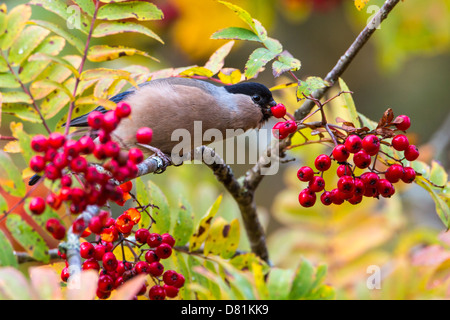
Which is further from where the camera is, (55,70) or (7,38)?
(55,70)

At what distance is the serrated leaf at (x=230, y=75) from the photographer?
78.5 inches

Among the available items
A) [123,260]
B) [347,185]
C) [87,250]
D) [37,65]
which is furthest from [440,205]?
[37,65]

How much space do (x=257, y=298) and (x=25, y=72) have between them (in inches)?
47.3

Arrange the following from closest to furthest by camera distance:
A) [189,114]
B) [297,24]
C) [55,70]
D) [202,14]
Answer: [55,70] < [189,114] < [202,14] < [297,24]

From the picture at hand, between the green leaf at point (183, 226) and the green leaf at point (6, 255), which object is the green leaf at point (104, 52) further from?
the green leaf at point (6, 255)

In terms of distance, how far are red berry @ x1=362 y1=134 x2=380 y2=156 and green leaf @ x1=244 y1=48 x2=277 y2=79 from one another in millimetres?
412

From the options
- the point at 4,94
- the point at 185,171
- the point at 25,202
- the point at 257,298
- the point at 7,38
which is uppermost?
the point at 7,38

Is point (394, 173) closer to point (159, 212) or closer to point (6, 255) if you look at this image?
point (159, 212)

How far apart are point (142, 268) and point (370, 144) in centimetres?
81

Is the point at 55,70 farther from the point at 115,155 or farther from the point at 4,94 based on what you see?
the point at 115,155

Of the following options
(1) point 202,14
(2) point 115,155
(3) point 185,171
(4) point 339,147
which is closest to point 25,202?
(2) point 115,155

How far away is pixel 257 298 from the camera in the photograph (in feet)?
4.63

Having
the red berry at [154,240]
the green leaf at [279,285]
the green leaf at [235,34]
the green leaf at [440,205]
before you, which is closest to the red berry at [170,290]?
the red berry at [154,240]

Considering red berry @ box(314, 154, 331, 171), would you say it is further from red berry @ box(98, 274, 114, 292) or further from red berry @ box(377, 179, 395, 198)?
red berry @ box(98, 274, 114, 292)
